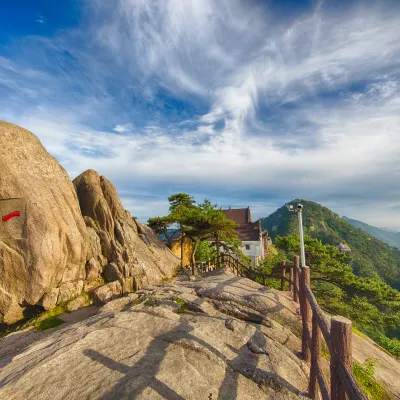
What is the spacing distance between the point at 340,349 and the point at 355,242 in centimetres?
9432

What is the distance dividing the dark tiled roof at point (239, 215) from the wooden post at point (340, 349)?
51.1 meters

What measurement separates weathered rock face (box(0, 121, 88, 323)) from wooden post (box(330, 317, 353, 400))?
12073 millimetres

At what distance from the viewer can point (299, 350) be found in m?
5.98

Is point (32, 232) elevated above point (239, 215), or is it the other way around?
point (239, 215)

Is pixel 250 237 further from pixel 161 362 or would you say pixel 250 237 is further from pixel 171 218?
pixel 161 362

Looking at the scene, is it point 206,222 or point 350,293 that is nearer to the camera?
point 350,293

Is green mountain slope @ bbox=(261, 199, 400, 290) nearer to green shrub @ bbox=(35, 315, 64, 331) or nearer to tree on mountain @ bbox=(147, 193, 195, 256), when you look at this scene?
tree on mountain @ bbox=(147, 193, 195, 256)

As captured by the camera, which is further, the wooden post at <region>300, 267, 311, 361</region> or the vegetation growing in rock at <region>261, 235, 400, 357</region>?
the vegetation growing in rock at <region>261, 235, 400, 357</region>

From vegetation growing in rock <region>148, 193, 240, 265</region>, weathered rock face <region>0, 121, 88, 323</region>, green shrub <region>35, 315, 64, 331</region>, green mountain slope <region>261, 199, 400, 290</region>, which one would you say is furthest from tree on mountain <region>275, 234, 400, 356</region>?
green mountain slope <region>261, 199, 400, 290</region>

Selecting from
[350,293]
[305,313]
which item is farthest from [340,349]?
[350,293]

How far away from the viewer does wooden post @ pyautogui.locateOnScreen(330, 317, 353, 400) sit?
2945 millimetres

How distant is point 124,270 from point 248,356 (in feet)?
35.6

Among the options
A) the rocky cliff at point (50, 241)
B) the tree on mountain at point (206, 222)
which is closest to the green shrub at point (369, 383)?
the rocky cliff at point (50, 241)

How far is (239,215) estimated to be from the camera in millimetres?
55438
